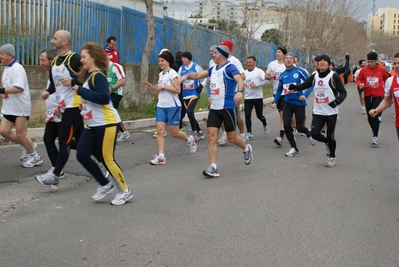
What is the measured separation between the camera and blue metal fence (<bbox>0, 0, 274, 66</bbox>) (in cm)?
1290

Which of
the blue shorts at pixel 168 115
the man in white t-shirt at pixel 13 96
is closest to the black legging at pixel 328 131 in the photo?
the blue shorts at pixel 168 115

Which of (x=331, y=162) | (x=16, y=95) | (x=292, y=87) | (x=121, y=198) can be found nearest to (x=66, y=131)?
(x=121, y=198)

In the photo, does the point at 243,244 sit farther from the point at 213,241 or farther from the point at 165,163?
the point at 165,163

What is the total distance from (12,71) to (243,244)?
451 cm

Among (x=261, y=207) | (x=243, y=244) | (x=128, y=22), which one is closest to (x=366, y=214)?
(x=261, y=207)

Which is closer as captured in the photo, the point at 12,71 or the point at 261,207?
the point at 261,207

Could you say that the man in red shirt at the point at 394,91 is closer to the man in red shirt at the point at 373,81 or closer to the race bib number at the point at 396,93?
the race bib number at the point at 396,93

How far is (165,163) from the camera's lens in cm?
942

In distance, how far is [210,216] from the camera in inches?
246

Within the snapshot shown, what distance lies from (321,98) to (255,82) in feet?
9.21

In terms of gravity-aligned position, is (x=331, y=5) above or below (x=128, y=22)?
above

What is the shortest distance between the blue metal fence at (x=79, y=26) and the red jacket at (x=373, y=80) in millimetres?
6875

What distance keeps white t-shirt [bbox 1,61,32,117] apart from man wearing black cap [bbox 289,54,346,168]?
177 inches

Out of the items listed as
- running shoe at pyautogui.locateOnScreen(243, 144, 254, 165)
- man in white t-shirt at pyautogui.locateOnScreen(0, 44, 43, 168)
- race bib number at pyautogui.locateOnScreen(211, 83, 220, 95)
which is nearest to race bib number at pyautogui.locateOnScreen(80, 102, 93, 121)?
man in white t-shirt at pyautogui.locateOnScreen(0, 44, 43, 168)
